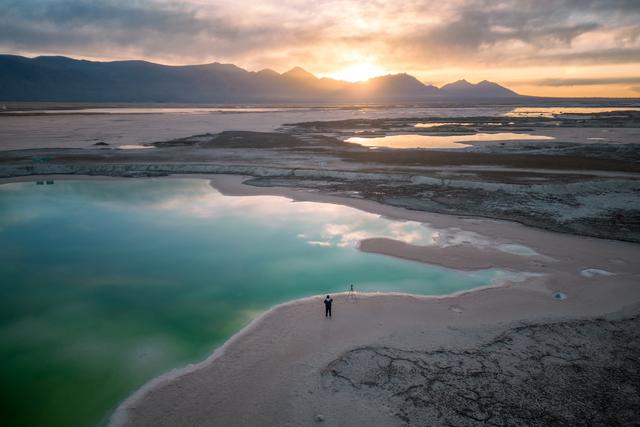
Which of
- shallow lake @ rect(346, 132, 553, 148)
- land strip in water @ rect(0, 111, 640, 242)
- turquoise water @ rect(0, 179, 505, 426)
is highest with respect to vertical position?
shallow lake @ rect(346, 132, 553, 148)

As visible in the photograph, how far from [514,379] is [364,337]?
9.54 ft

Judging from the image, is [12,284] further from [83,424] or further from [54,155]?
[54,155]

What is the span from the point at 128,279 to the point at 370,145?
2935cm

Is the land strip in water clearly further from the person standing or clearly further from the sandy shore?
the person standing

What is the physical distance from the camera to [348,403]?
712cm

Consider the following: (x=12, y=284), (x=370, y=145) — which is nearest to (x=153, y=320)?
(x=12, y=284)

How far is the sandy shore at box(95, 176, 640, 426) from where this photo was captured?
705 centimetres

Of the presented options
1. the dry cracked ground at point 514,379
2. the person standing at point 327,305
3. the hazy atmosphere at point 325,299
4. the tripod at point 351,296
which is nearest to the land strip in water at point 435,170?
the hazy atmosphere at point 325,299

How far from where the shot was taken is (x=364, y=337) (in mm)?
9078

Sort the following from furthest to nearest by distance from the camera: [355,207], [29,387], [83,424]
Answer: [355,207] < [29,387] < [83,424]

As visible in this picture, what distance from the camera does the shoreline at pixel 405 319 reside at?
23.9 feet

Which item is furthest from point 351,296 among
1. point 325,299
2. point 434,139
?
point 434,139

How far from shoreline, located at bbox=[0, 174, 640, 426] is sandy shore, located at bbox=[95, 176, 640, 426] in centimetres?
2

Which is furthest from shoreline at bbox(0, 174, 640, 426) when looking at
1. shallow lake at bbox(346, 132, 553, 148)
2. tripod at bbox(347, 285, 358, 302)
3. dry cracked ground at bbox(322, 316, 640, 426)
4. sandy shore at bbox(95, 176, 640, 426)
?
shallow lake at bbox(346, 132, 553, 148)
